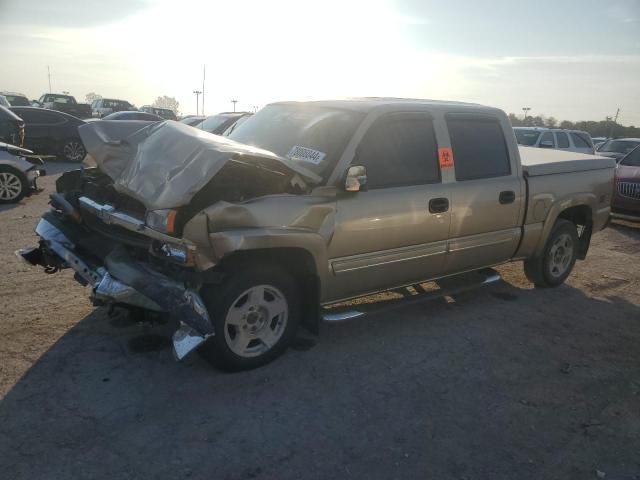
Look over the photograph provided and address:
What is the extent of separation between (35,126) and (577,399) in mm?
→ 16248

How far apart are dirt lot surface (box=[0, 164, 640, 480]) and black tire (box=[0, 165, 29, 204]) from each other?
176 inches

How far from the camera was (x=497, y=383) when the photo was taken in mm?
3838

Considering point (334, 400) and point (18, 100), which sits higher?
point (334, 400)

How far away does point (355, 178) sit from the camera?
12.3ft

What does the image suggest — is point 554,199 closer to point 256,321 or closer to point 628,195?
point 256,321

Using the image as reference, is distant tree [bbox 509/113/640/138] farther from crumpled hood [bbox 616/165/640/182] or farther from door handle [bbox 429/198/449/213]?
door handle [bbox 429/198/449/213]

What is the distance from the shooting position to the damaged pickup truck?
133 inches

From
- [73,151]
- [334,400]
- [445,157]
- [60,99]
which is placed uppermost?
[445,157]

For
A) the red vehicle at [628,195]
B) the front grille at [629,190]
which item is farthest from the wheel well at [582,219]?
the front grille at [629,190]

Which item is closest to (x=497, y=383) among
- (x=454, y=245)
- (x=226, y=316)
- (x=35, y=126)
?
(x=454, y=245)

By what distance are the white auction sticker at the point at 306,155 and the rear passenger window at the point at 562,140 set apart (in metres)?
13.0

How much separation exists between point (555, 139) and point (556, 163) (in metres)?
10.3

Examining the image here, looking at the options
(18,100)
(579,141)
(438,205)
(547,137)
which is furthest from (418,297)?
(18,100)

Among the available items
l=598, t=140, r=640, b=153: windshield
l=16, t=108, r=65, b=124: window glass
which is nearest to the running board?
l=16, t=108, r=65, b=124: window glass
